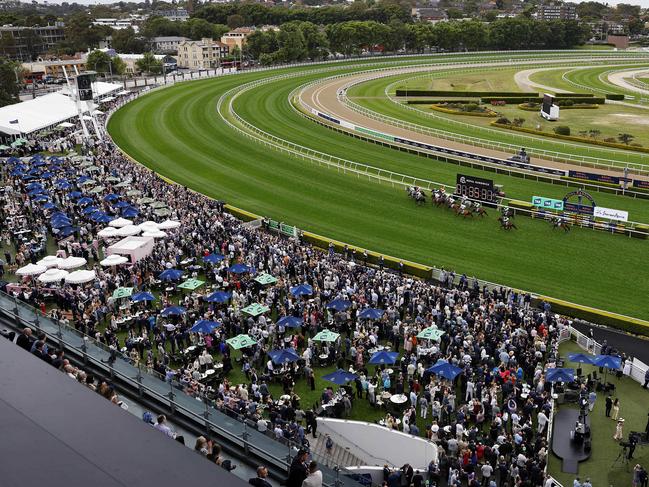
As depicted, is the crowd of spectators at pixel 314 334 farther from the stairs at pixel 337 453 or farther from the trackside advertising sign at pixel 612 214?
the trackside advertising sign at pixel 612 214

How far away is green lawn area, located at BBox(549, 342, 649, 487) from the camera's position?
1747 cm

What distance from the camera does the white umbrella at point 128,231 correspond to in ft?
104

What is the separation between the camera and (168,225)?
108ft

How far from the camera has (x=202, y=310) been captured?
2544 cm

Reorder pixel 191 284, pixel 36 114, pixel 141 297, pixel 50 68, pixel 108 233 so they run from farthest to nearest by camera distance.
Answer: pixel 50 68, pixel 36 114, pixel 108 233, pixel 191 284, pixel 141 297

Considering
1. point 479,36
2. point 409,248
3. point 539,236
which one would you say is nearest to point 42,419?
point 409,248

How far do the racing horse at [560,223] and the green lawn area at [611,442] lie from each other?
14759 millimetres

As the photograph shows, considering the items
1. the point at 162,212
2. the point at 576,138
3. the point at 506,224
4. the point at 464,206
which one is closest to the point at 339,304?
the point at 162,212

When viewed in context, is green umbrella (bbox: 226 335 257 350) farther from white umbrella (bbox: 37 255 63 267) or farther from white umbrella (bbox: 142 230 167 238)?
white umbrella (bbox: 142 230 167 238)

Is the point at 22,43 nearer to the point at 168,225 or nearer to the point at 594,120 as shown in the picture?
the point at 594,120

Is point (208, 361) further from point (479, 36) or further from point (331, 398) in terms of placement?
point (479, 36)

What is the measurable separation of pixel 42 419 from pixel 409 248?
27626mm

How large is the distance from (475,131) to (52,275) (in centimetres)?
4382

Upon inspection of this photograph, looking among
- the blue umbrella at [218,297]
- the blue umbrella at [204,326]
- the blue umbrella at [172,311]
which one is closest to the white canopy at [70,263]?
the blue umbrella at [172,311]
